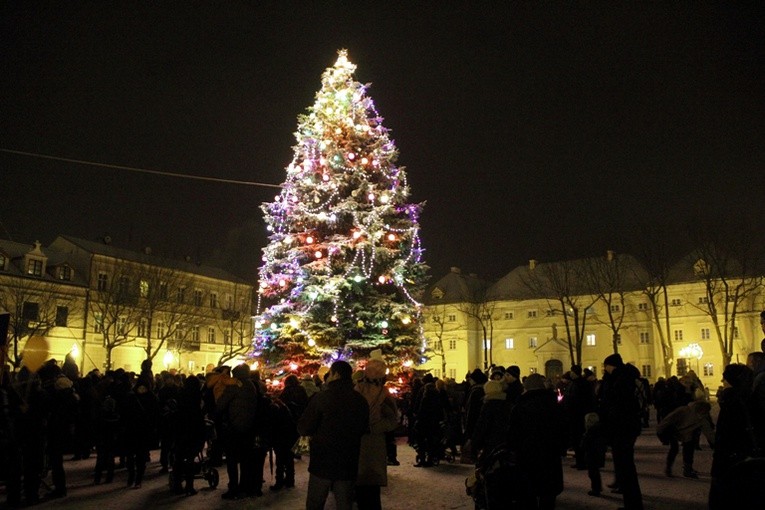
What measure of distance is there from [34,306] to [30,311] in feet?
2.20

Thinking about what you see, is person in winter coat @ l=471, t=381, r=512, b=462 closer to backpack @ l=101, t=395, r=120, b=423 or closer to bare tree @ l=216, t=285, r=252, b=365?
backpack @ l=101, t=395, r=120, b=423

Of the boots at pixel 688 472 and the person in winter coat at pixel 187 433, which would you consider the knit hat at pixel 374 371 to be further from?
the boots at pixel 688 472

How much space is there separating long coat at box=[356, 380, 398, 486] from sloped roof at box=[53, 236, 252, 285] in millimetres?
49655

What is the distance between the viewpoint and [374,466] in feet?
25.2

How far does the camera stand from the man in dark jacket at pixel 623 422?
925 centimetres

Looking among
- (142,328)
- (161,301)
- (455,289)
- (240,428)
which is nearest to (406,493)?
(240,428)

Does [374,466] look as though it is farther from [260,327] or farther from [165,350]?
[165,350]

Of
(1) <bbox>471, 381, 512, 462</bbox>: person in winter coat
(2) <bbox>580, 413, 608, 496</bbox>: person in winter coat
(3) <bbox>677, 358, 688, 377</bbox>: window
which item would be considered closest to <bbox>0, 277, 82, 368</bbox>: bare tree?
(2) <bbox>580, 413, 608, 496</bbox>: person in winter coat

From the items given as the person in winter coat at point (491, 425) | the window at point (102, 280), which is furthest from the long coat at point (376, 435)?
the window at point (102, 280)

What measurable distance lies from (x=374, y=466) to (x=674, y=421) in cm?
707

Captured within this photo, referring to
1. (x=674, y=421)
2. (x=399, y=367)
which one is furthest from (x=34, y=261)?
(x=674, y=421)

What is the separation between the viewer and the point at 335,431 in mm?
6930

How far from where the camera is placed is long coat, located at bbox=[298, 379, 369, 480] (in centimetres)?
690

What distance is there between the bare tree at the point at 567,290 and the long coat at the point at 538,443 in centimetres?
4271
